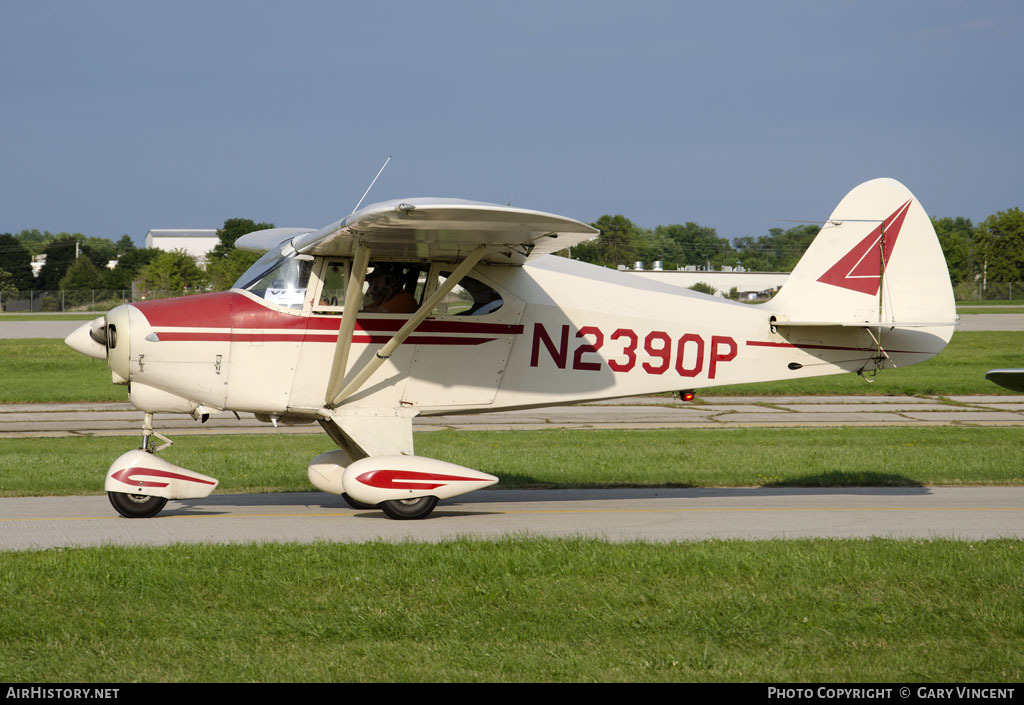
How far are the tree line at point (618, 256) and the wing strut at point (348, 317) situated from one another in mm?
26699

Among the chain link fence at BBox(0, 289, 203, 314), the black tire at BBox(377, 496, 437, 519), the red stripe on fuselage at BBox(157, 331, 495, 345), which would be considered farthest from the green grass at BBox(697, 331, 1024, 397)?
the chain link fence at BBox(0, 289, 203, 314)

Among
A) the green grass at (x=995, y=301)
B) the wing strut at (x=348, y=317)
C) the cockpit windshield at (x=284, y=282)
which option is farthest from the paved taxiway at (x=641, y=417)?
the green grass at (x=995, y=301)

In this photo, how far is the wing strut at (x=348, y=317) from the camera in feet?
28.9

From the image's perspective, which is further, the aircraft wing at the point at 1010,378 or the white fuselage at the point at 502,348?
the white fuselage at the point at 502,348

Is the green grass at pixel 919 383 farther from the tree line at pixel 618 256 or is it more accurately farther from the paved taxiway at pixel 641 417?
the tree line at pixel 618 256

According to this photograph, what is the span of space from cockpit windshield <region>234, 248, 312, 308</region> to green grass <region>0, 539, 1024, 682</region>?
2.66 metres

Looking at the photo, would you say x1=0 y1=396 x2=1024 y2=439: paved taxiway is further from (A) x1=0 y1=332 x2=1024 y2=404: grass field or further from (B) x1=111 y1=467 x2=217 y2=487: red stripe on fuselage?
(B) x1=111 y1=467 x2=217 y2=487: red stripe on fuselage

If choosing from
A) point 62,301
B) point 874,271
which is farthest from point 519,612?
point 62,301

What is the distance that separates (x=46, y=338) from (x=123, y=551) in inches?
1554

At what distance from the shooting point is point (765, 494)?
11211mm

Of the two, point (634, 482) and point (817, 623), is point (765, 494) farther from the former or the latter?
point (817, 623)

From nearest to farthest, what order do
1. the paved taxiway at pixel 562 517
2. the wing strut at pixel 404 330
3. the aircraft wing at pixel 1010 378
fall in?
the aircraft wing at pixel 1010 378 < the paved taxiway at pixel 562 517 < the wing strut at pixel 404 330

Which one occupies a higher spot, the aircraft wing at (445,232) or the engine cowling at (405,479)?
the aircraft wing at (445,232)

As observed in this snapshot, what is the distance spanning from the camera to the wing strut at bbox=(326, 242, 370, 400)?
8797 millimetres
